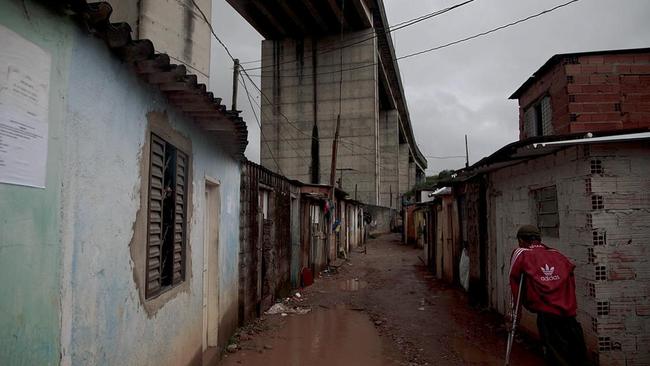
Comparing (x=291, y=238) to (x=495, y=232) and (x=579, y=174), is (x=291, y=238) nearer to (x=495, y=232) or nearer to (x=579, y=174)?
(x=495, y=232)

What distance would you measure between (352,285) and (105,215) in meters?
10.7

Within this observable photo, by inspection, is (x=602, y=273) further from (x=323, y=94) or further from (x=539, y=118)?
(x=323, y=94)

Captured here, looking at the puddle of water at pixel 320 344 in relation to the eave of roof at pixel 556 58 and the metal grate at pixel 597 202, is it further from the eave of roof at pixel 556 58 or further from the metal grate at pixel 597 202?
the eave of roof at pixel 556 58

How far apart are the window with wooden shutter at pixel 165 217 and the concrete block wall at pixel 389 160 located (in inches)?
1509

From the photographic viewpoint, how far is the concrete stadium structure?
1275 inches

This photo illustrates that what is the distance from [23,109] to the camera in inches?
77.0

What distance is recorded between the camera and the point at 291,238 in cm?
1132

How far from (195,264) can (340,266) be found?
40.5 feet

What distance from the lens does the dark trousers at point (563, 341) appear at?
432 centimetres

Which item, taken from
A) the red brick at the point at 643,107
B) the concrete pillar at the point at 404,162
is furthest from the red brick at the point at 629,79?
the concrete pillar at the point at 404,162

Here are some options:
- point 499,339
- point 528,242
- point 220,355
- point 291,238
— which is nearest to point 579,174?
point 528,242

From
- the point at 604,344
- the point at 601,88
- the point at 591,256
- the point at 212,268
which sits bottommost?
the point at 604,344

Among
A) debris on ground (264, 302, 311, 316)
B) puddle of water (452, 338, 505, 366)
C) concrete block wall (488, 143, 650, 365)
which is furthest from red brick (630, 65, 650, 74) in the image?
debris on ground (264, 302, 311, 316)

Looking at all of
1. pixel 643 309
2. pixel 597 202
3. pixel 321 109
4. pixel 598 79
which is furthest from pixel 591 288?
pixel 321 109
